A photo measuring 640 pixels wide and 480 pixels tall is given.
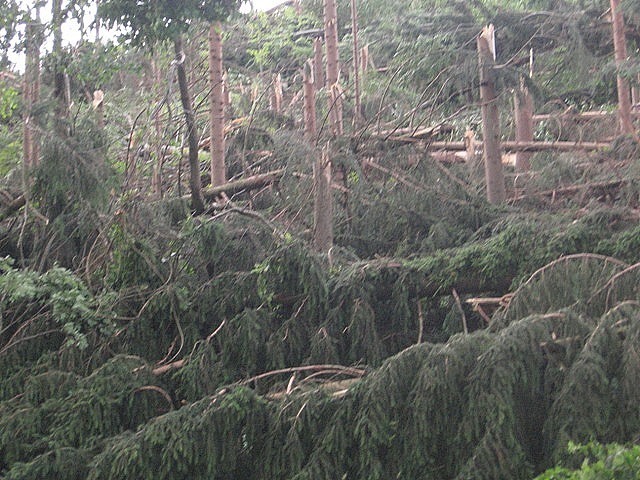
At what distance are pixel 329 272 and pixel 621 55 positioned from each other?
5024 millimetres

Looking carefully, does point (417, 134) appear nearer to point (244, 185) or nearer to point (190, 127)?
point (244, 185)

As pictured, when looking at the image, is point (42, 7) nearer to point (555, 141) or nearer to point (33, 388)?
point (33, 388)

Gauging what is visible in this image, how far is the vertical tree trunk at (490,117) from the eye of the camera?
336 inches

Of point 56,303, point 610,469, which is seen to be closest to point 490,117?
point 56,303

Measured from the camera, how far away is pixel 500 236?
700 cm

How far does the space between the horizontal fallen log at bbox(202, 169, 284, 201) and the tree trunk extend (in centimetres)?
55

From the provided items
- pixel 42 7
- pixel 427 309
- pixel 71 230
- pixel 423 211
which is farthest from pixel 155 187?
pixel 427 309

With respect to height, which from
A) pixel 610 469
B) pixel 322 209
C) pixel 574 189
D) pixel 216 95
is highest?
pixel 216 95

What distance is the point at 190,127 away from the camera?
7816 millimetres

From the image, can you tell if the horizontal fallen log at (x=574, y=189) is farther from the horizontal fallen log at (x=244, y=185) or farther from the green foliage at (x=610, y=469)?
the green foliage at (x=610, y=469)

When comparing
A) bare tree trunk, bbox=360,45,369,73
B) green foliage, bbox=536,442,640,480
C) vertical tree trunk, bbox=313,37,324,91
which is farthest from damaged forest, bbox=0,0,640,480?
vertical tree trunk, bbox=313,37,324,91

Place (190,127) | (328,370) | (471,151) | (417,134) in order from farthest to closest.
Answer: (471,151)
(417,134)
(190,127)
(328,370)

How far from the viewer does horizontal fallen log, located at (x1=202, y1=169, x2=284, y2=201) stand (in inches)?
353

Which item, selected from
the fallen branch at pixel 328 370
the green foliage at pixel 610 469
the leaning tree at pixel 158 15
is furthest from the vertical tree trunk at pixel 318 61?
the green foliage at pixel 610 469
